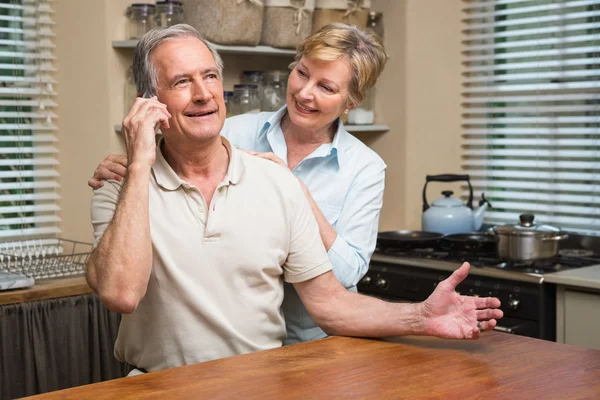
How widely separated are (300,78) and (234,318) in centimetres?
82

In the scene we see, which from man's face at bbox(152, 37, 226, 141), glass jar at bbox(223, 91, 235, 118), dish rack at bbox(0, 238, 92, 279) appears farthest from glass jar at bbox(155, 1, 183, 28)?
man's face at bbox(152, 37, 226, 141)

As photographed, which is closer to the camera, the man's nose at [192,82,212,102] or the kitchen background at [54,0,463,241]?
the man's nose at [192,82,212,102]

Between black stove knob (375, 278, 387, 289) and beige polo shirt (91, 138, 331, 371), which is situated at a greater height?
beige polo shirt (91, 138, 331, 371)

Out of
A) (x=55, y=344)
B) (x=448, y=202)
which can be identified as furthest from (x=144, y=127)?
(x=448, y=202)

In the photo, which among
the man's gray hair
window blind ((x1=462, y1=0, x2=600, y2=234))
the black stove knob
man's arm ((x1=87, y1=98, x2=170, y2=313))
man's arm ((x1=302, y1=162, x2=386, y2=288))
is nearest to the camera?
man's arm ((x1=87, y1=98, x2=170, y2=313))

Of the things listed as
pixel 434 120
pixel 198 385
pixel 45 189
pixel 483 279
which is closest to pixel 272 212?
pixel 198 385

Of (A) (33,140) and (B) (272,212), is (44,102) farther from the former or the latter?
(B) (272,212)

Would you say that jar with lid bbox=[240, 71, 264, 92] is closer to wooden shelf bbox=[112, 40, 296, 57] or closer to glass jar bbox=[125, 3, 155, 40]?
wooden shelf bbox=[112, 40, 296, 57]

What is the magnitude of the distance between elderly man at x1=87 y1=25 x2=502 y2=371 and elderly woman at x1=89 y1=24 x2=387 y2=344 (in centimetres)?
26

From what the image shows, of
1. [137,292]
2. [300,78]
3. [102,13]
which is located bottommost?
[137,292]

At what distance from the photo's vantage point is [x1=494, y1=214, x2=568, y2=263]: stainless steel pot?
11.4 ft

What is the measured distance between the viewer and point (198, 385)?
1733 mm

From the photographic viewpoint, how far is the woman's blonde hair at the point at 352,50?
2572mm

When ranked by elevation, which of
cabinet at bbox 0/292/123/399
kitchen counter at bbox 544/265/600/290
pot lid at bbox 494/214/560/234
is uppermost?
pot lid at bbox 494/214/560/234
